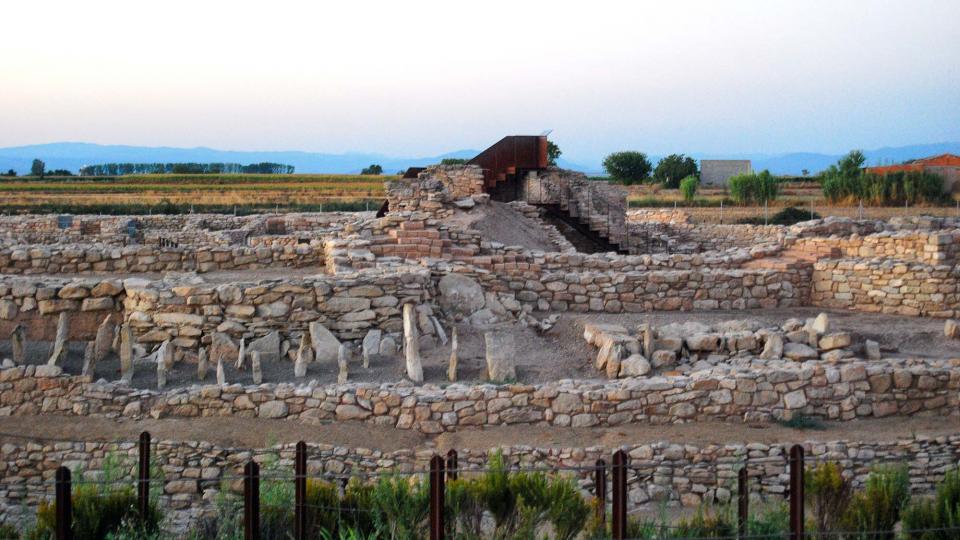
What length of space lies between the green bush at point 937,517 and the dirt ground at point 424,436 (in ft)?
7.36

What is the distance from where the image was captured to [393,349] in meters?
11.5

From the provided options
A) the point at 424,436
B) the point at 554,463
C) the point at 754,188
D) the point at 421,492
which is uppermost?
the point at 754,188

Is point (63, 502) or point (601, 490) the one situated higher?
point (63, 502)

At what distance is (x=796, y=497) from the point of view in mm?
6246

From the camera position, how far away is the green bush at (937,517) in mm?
6473

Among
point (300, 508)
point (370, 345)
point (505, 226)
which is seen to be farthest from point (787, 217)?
point (300, 508)

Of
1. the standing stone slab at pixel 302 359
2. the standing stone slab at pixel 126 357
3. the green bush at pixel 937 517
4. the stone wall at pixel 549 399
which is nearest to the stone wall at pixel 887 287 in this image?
the stone wall at pixel 549 399

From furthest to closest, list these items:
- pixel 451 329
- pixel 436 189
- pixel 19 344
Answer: pixel 436 189, pixel 451 329, pixel 19 344

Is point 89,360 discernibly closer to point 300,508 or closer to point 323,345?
point 323,345

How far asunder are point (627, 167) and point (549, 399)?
181ft

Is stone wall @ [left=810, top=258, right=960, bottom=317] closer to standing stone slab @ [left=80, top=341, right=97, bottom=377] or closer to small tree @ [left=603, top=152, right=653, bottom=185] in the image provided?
standing stone slab @ [left=80, top=341, right=97, bottom=377]

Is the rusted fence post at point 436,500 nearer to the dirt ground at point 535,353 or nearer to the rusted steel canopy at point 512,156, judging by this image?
the dirt ground at point 535,353

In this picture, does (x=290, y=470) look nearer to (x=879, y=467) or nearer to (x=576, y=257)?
(x=879, y=467)

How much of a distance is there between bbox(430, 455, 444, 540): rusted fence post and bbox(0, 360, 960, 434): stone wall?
11.0ft
